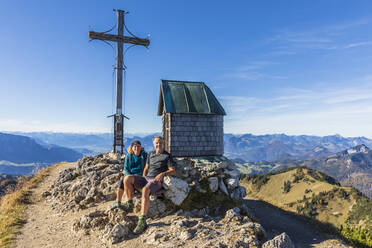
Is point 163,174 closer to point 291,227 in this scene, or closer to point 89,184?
point 89,184

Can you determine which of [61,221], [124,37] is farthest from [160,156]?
[124,37]

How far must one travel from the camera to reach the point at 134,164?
33.8 ft

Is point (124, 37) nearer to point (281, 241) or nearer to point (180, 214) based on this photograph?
point (180, 214)

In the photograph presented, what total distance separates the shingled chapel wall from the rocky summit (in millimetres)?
1321

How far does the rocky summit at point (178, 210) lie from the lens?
334 inches

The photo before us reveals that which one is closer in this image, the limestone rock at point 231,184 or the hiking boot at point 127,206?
the hiking boot at point 127,206

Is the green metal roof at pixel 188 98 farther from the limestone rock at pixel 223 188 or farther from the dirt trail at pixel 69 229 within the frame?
the dirt trail at pixel 69 229

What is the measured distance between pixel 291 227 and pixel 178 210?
9.98 meters

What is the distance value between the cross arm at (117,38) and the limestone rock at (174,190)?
12.7 metres

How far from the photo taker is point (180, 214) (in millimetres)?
10320

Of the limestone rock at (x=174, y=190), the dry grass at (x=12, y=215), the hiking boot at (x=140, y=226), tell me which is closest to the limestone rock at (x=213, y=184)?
the limestone rock at (x=174, y=190)

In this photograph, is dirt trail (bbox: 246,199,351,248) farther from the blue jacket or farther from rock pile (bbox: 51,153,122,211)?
rock pile (bbox: 51,153,122,211)

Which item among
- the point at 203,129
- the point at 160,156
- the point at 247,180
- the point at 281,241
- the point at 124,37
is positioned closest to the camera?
the point at 281,241

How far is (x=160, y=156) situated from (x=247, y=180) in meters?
155
